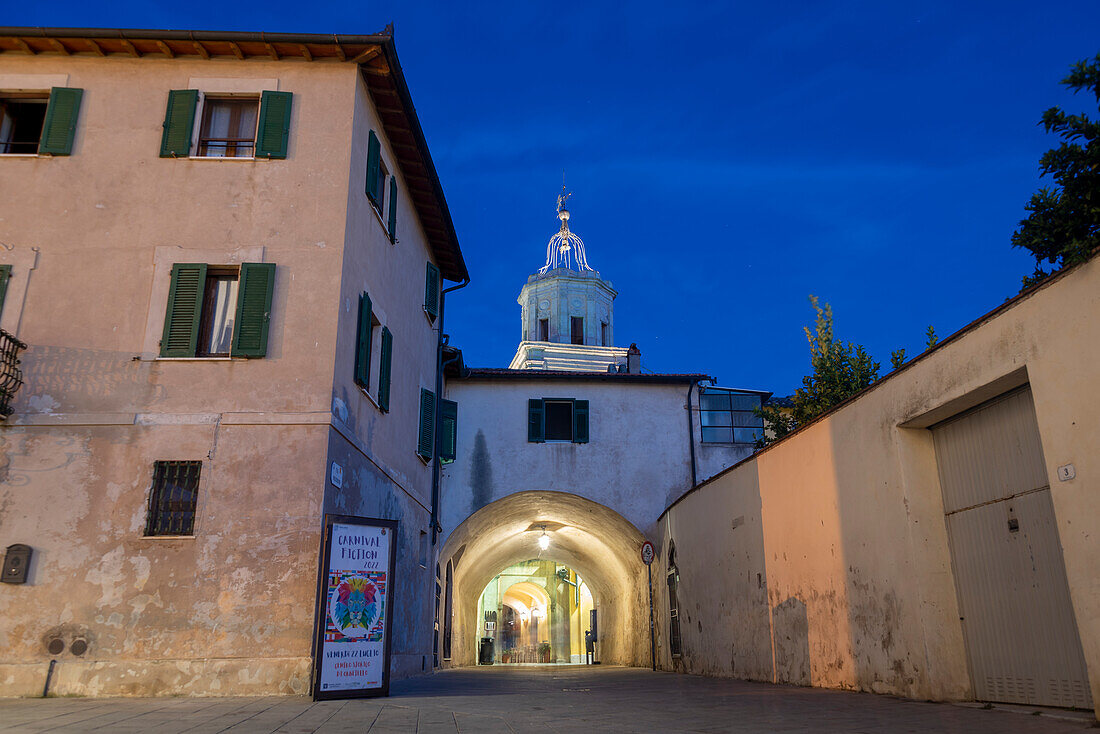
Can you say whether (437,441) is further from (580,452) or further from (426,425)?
(580,452)

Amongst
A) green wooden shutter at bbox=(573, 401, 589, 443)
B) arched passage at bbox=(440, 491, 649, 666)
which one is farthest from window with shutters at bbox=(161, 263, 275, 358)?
green wooden shutter at bbox=(573, 401, 589, 443)

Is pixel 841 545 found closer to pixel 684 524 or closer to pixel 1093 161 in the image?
pixel 1093 161

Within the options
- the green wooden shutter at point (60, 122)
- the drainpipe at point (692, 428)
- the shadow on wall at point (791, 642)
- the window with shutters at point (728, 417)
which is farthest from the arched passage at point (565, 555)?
the green wooden shutter at point (60, 122)

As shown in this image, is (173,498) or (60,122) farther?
(60,122)

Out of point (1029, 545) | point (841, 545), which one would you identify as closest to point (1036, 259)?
point (1029, 545)

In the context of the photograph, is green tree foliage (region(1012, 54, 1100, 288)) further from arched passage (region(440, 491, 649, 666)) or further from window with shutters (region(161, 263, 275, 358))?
arched passage (region(440, 491, 649, 666))

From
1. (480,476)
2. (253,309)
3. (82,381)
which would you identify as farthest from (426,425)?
(82,381)

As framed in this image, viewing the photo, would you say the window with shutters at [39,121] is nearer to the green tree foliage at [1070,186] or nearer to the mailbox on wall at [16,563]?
the mailbox on wall at [16,563]

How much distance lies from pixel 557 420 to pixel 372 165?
10390 mm

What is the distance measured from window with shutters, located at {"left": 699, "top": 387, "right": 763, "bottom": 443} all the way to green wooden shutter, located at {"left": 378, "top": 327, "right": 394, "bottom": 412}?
10.6m

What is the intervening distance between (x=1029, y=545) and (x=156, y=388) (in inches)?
394

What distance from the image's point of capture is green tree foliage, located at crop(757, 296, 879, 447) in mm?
18719

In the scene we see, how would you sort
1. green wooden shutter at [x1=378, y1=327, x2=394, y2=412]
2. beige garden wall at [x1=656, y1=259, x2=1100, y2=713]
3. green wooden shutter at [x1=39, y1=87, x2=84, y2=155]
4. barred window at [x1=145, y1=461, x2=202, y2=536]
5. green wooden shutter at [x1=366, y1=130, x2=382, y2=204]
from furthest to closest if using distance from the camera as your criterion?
green wooden shutter at [x1=378, y1=327, x2=394, y2=412] < green wooden shutter at [x1=366, y1=130, x2=382, y2=204] < green wooden shutter at [x1=39, y1=87, x2=84, y2=155] < barred window at [x1=145, y1=461, x2=202, y2=536] < beige garden wall at [x1=656, y1=259, x2=1100, y2=713]

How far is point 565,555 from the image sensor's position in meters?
34.4
